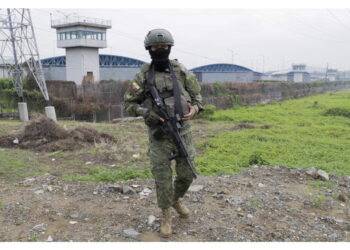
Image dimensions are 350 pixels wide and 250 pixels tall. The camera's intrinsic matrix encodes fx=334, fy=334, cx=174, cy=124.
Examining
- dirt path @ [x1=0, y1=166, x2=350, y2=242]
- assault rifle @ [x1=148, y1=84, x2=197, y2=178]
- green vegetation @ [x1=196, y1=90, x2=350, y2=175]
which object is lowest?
green vegetation @ [x1=196, y1=90, x2=350, y2=175]

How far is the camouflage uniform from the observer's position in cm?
321

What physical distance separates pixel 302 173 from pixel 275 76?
75.5 metres

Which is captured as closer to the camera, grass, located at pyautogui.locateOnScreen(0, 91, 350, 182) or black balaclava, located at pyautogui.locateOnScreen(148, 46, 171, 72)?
black balaclava, located at pyautogui.locateOnScreen(148, 46, 171, 72)

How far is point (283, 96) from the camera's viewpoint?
32.2m

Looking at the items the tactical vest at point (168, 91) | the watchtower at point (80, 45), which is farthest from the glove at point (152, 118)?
the watchtower at point (80, 45)

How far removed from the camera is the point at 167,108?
10.5ft

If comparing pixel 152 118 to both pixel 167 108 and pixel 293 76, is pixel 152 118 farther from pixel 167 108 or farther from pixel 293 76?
pixel 293 76

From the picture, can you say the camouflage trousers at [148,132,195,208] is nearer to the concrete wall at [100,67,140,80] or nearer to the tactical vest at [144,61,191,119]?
the tactical vest at [144,61,191,119]

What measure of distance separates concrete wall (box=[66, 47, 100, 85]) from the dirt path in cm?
2335

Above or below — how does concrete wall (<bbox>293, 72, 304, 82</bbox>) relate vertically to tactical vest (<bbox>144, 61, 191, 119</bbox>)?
above

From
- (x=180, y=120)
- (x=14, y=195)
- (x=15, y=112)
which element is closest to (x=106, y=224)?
(x=180, y=120)

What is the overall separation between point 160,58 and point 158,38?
0.21 meters

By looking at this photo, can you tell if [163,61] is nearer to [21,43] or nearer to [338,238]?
[338,238]

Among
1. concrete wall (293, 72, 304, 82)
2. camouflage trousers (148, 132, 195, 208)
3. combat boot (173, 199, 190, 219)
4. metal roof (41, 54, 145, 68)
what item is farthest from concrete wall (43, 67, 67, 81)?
concrete wall (293, 72, 304, 82)
